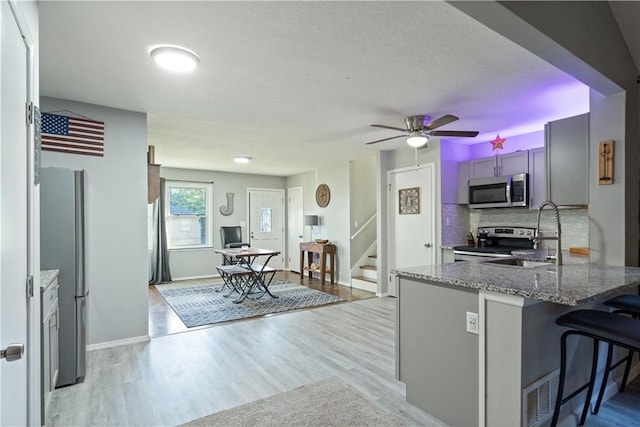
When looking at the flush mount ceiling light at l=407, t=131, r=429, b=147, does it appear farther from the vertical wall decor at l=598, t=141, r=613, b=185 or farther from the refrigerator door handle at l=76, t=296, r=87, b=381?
the refrigerator door handle at l=76, t=296, r=87, b=381

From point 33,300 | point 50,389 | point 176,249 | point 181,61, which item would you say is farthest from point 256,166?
point 33,300

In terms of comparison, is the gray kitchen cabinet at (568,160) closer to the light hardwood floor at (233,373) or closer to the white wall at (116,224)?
the light hardwood floor at (233,373)

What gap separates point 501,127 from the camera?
4195mm

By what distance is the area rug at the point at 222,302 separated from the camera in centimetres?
444

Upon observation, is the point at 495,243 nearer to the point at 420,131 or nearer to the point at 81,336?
the point at 420,131

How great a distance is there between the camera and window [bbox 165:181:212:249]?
A: 7.13m

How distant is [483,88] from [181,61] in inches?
95.2

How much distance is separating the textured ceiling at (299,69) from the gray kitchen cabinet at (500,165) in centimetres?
37

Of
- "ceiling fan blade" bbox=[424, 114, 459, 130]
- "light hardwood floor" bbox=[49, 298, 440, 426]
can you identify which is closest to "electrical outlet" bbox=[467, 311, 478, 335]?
"light hardwood floor" bbox=[49, 298, 440, 426]

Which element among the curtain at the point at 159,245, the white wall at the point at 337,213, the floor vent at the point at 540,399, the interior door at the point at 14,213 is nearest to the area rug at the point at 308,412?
the floor vent at the point at 540,399

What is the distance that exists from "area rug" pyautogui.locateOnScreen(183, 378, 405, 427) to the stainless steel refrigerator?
1.23 metres

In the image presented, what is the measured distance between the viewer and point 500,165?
447 centimetres

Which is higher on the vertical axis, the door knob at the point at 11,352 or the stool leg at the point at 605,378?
the door knob at the point at 11,352

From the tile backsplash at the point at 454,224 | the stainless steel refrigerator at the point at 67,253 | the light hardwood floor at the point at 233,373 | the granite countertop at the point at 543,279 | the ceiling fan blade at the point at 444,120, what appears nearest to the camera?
the granite countertop at the point at 543,279
